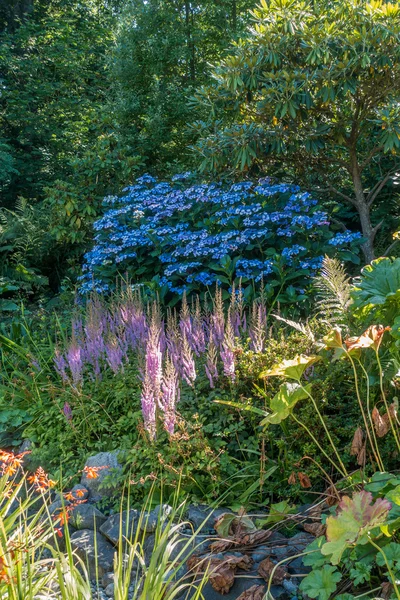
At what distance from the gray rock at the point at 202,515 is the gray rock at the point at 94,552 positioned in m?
0.42

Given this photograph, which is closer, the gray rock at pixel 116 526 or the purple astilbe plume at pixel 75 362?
the gray rock at pixel 116 526

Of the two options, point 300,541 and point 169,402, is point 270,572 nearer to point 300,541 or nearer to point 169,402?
point 300,541

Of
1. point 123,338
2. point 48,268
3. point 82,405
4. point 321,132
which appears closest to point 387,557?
point 82,405

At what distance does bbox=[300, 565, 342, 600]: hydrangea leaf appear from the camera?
2035 mm

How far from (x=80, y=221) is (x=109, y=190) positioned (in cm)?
67

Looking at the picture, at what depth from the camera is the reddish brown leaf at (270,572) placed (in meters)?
2.40

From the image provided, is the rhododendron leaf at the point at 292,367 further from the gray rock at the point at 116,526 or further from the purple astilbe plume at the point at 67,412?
the purple astilbe plume at the point at 67,412

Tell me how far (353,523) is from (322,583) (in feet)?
1.00

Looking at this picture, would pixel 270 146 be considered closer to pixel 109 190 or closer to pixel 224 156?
pixel 224 156

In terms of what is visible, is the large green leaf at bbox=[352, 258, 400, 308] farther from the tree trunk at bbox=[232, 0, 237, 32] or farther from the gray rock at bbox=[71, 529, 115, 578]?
the tree trunk at bbox=[232, 0, 237, 32]

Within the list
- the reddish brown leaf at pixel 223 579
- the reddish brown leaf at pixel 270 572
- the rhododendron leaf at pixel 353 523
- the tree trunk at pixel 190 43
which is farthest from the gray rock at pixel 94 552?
the tree trunk at pixel 190 43

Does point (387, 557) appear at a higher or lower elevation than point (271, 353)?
lower

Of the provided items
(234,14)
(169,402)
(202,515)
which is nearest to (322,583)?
(202,515)

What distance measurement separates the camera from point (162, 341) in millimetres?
3914
